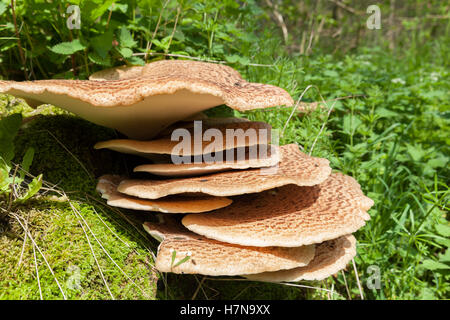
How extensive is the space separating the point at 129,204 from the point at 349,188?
1592mm

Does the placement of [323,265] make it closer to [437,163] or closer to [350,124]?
[350,124]

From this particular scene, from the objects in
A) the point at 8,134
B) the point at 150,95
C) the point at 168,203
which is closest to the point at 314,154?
the point at 168,203

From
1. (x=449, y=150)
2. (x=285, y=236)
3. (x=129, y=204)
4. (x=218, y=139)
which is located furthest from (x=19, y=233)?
(x=449, y=150)

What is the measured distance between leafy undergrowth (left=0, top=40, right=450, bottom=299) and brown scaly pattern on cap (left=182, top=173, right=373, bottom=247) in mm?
443

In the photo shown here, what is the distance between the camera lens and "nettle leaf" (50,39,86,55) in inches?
98.3

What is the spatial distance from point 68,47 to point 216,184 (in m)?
1.58

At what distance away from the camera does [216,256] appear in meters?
1.87

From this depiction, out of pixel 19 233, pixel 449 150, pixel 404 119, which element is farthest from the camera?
pixel 404 119

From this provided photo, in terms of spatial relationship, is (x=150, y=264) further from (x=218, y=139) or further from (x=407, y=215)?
(x=407, y=215)

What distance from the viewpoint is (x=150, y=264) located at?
2.11m

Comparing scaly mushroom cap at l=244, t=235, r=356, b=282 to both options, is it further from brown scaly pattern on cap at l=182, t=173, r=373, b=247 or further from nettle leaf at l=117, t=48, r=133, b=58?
nettle leaf at l=117, t=48, r=133, b=58

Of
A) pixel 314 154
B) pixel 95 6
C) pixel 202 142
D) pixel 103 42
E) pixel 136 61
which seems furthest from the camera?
pixel 314 154

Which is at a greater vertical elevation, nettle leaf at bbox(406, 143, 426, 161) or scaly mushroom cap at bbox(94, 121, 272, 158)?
scaly mushroom cap at bbox(94, 121, 272, 158)

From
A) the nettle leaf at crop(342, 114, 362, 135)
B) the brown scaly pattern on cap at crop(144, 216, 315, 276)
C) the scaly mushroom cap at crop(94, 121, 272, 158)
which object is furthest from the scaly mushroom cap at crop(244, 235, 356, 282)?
the nettle leaf at crop(342, 114, 362, 135)
